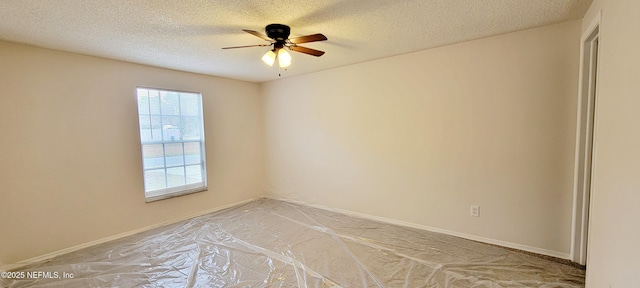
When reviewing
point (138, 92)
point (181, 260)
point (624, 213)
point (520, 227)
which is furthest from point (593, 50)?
point (138, 92)

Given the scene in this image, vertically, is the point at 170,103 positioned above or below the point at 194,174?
above

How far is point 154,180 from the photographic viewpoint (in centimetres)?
367

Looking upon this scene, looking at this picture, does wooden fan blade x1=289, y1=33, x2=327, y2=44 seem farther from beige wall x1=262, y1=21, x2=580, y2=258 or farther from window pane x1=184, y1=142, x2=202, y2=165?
window pane x1=184, y1=142, x2=202, y2=165

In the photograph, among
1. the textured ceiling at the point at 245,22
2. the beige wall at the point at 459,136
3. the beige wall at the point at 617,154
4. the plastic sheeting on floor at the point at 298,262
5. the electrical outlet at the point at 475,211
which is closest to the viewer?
the beige wall at the point at 617,154

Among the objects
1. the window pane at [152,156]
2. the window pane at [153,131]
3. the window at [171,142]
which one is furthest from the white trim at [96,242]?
the window pane at [153,131]

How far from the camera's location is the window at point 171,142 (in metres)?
3.56

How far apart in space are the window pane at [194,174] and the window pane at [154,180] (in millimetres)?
357

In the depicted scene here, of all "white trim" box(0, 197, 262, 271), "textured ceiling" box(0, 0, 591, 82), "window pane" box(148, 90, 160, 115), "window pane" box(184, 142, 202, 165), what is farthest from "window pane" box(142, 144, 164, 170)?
"textured ceiling" box(0, 0, 591, 82)

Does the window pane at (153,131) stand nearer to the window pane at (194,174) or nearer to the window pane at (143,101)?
the window pane at (143,101)

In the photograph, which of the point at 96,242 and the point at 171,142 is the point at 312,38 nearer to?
the point at 171,142

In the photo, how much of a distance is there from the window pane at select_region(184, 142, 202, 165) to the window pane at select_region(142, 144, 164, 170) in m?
0.35

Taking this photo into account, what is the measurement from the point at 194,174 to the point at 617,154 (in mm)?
4599

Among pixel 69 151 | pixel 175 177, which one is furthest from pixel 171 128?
pixel 69 151

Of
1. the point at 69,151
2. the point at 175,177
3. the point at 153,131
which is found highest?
the point at 153,131
